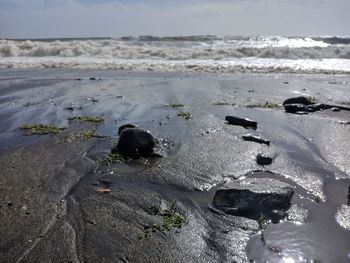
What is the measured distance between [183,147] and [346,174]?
10.1 ft

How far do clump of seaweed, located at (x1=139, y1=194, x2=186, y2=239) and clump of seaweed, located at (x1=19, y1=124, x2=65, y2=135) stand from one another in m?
4.76

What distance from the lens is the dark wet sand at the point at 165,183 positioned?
183 inches

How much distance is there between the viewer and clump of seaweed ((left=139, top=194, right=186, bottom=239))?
5031 mm

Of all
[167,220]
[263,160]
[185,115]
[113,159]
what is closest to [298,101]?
[185,115]

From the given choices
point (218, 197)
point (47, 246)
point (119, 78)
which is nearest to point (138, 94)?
point (119, 78)

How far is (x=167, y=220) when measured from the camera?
5.29 meters

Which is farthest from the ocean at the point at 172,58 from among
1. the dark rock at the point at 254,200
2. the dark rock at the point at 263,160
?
the dark rock at the point at 254,200

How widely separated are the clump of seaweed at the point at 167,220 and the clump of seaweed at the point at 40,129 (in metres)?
4.76

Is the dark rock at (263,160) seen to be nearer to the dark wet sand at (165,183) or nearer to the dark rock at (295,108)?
the dark wet sand at (165,183)

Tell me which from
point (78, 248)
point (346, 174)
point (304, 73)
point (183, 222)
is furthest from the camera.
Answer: point (304, 73)

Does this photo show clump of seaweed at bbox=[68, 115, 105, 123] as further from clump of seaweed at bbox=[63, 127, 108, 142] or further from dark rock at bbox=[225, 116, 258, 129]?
dark rock at bbox=[225, 116, 258, 129]

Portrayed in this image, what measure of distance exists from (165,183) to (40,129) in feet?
14.7

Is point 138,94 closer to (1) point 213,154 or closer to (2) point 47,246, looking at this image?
(1) point 213,154

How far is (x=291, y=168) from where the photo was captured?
289 inches
